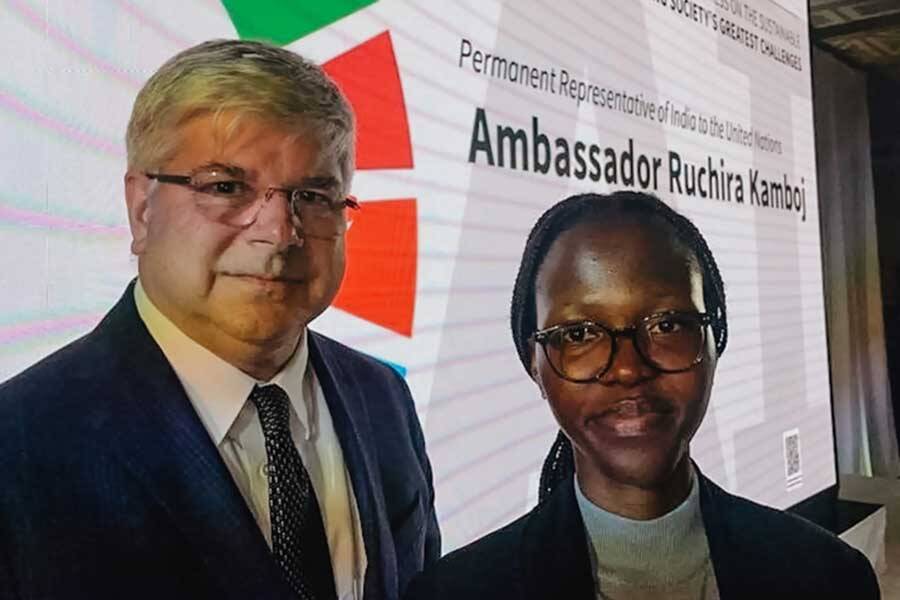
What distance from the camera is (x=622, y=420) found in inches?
31.8

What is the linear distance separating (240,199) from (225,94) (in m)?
0.08

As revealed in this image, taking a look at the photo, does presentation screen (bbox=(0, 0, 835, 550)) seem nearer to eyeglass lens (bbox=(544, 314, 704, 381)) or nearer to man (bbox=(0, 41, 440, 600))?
man (bbox=(0, 41, 440, 600))

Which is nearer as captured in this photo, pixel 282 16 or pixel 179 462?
pixel 179 462

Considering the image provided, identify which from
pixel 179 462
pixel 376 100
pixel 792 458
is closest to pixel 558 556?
pixel 179 462

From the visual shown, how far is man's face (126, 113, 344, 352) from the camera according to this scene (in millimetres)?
691

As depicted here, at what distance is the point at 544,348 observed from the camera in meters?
0.83

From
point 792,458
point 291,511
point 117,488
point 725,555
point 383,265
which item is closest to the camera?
point 117,488

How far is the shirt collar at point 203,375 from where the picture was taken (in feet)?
2.33

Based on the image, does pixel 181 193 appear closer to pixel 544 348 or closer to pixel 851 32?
pixel 544 348

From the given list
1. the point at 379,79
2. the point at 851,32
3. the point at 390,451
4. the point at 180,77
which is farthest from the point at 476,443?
the point at 851,32

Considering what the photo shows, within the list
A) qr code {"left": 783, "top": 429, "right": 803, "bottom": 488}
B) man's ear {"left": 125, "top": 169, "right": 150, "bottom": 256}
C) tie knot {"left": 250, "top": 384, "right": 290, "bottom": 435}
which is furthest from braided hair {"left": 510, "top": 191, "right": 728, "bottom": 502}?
qr code {"left": 783, "top": 429, "right": 803, "bottom": 488}

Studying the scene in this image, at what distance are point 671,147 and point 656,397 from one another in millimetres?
745

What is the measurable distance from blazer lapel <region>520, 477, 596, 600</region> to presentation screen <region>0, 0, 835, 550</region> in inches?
9.5

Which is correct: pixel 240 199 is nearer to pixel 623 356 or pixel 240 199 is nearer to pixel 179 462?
pixel 179 462
